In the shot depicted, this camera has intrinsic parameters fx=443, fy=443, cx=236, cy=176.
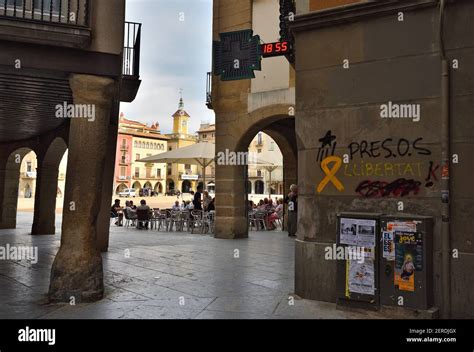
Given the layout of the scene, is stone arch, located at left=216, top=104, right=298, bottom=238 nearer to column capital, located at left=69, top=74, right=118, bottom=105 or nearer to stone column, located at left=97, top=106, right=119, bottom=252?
stone column, located at left=97, top=106, right=119, bottom=252

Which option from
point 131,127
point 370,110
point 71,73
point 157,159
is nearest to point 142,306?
point 71,73

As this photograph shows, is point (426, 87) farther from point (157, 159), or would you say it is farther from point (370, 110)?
point (157, 159)

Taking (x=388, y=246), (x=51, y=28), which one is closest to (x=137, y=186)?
(x=51, y=28)

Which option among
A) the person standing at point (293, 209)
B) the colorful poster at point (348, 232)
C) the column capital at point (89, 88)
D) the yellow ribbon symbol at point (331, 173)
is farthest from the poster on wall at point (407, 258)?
the person standing at point (293, 209)

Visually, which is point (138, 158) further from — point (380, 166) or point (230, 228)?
point (380, 166)

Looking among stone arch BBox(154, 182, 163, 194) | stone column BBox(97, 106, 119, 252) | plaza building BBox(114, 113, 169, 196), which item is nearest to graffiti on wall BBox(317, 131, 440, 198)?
stone column BBox(97, 106, 119, 252)

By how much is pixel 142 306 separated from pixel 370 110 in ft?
12.9

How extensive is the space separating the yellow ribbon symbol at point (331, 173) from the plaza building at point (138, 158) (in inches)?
3084

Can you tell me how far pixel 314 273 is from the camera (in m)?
6.09

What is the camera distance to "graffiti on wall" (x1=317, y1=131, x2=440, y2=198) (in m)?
5.53

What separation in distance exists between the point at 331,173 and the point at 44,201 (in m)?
11.6

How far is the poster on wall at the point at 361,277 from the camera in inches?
217

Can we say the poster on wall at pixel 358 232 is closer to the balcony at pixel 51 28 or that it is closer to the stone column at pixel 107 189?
the balcony at pixel 51 28

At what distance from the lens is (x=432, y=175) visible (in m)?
5.43
